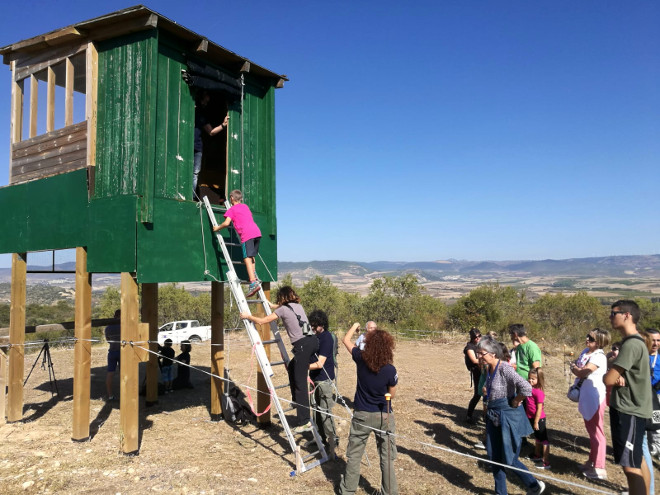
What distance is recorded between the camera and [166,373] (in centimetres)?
1127

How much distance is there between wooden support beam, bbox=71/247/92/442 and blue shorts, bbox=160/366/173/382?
12.0 ft

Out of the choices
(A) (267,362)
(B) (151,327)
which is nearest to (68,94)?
(B) (151,327)

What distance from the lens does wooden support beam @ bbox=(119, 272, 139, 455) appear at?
674 centimetres

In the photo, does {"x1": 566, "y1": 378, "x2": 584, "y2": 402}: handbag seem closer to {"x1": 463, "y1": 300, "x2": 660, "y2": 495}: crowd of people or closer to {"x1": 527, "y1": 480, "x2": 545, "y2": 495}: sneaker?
{"x1": 463, "y1": 300, "x2": 660, "y2": 495}: crowd of people

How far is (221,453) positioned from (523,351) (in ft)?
16.6

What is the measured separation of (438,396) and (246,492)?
642 cm

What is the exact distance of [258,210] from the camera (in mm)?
8734

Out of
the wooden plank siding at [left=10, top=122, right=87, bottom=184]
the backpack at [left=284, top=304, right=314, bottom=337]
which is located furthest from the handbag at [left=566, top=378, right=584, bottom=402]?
the wooden plank siding at [left=10, top=122, right=87, bottom=184]

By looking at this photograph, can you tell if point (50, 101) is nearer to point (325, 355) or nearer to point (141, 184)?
point (141, 184)

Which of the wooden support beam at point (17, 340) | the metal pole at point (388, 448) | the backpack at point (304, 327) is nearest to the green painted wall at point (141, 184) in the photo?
the wooden support beam at point (17, 340)

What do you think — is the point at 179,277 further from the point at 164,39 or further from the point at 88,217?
the point at 164,39

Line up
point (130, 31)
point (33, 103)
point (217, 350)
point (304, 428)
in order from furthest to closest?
point (217, 350), point (33, 103), point (130, 31), point (304, 428)

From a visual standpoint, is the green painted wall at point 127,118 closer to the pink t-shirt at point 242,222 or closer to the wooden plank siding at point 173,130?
the wooden plank siding at point 173,130

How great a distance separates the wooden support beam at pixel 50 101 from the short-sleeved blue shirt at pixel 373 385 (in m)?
7.16
